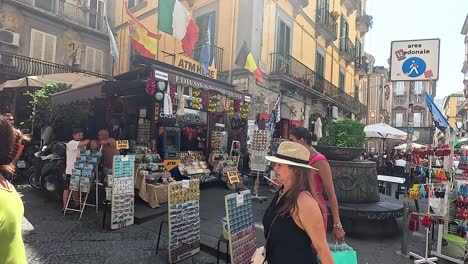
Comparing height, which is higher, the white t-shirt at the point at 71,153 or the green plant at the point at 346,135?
the green plant at the point at 346,135

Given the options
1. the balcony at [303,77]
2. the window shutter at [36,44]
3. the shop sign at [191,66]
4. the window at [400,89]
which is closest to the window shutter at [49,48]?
the window shutter at [36,44]

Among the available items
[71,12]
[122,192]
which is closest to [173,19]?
[122,192]

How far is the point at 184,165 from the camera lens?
8.64 meters

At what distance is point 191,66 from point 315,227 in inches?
382

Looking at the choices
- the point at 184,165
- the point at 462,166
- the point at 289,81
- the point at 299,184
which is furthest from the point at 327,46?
the point at 299,184

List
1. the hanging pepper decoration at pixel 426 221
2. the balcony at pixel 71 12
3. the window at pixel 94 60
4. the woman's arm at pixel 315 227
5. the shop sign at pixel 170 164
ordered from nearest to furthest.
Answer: the woman's arm at pixel 315 227 < the hanging pepper decoration at pixel 426 221 < the shop sign at pixel 170 164 < the balcony at pixel 71 12 < the window at pixel 94 60

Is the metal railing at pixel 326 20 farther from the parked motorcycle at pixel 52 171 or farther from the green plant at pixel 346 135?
the parked motorcycle at pixel 52 171

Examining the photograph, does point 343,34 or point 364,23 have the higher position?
point 364,23

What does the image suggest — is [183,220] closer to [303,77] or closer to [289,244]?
[289,244]

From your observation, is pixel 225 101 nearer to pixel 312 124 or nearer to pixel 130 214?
pixel 130 214

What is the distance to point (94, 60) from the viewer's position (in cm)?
1889

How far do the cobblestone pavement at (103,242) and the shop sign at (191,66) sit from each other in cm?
590

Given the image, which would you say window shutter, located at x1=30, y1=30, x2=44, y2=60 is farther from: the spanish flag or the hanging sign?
the hanging sign

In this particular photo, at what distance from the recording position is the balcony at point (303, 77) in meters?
12.9
